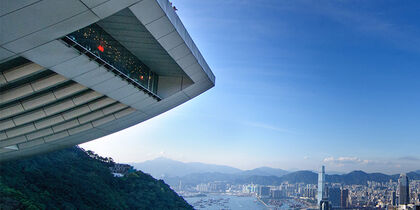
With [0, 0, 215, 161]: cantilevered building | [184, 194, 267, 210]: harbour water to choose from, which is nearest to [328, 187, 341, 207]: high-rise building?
[184, 194, 267, 210]: harbour water

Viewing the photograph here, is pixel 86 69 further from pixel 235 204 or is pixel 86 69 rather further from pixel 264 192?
pixel 264 192

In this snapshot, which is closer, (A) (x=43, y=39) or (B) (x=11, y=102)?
(A) (x=43, y=39)

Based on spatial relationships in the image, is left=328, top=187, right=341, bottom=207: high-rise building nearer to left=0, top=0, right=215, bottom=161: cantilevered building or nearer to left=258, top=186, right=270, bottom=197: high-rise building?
left=258, top=186, right=270, bottom=197: high-rise building

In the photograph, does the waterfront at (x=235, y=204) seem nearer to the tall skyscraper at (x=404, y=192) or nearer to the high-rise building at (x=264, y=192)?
the high-rise building at (x=264, y=192)

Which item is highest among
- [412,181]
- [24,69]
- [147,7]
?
[147,7]

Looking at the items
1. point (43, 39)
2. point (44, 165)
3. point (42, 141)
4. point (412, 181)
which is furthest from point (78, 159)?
point (412, 181)

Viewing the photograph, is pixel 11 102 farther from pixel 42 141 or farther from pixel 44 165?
pixel 44 165
